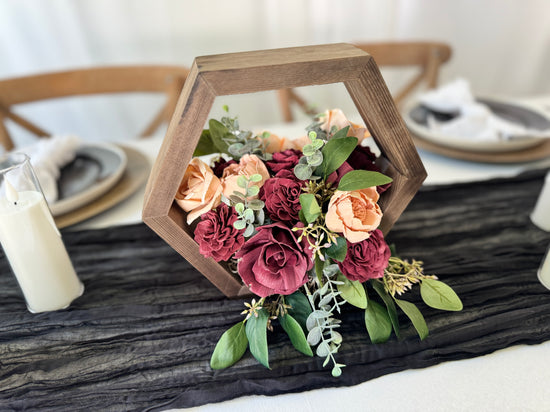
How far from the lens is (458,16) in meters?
1.85

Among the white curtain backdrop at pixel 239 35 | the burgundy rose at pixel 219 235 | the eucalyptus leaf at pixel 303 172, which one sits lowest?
the white curtain backdrop at pixel 239 35

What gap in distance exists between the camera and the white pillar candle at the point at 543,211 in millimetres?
648

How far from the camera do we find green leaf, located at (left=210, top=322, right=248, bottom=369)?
0.45m

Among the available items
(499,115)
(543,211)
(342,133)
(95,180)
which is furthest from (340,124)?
(499,115)

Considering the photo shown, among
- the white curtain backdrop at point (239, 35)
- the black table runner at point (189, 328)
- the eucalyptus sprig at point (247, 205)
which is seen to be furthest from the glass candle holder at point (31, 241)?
the white curtain backdrop at point (239, 35)

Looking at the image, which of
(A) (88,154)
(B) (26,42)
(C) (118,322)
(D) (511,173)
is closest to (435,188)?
(D) (511,173)

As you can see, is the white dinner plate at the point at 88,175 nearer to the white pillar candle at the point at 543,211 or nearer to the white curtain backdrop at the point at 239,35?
the white pillar candle at the point at 543,211

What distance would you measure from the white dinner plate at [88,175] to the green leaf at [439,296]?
58 cm

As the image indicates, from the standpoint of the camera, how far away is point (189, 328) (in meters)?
0.51

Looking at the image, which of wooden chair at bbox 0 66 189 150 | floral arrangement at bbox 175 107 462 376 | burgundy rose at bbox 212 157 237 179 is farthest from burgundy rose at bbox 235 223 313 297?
wooden chair at bbox 0 66 189 150

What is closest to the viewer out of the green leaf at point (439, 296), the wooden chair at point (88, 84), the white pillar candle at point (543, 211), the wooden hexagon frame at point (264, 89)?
the wooden hexagon frame at point (264, 89)

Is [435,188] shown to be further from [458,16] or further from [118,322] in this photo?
[458,16]

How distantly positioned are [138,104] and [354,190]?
160 centimetres

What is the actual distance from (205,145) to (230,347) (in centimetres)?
26
